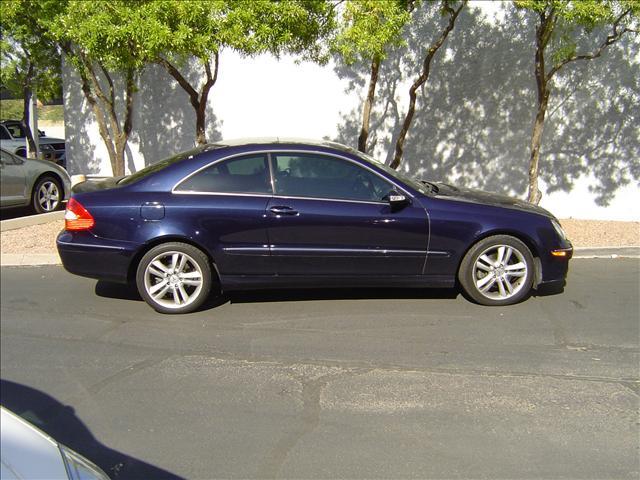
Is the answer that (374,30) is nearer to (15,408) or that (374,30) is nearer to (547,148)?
(547,148)

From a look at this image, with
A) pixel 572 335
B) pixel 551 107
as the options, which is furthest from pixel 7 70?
pixel 572 335

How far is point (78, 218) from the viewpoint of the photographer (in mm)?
6309

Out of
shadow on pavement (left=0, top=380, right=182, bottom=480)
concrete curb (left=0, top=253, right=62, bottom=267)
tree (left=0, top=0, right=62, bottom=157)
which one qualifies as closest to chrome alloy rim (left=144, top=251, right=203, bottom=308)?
shadow on pavement (left=0, top=380, right=182, bottom=480)

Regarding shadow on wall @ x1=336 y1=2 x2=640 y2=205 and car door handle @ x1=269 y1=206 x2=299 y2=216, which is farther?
shadow on wall @ x1=336 y1=2 x2=640 y2=205

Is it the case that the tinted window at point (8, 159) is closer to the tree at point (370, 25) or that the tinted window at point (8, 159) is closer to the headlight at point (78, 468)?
the tree at point (370, 25)

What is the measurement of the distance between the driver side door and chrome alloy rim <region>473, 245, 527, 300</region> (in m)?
0.57

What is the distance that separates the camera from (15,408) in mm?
4523

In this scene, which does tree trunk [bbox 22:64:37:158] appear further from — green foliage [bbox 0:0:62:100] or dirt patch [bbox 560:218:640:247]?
dirt patch [bbox 560:218:640:247]

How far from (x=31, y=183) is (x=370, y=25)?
6.28 m

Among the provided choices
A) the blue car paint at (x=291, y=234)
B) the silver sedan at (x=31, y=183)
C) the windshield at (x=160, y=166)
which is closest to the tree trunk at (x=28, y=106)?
the silver sedan at (x=31, y=183)

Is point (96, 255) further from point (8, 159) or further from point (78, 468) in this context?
point (8, 159)

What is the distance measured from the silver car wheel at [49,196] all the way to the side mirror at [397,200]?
7164 mm

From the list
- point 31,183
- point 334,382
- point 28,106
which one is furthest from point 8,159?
point 334,382

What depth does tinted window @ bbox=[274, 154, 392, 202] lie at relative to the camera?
6.31 meters
